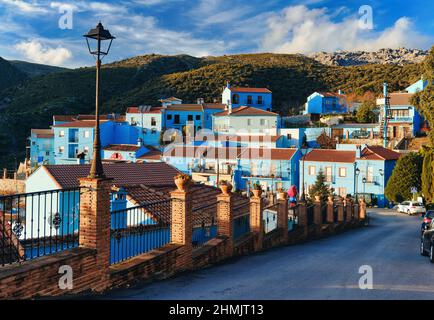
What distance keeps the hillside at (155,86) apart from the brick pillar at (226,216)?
233 feet

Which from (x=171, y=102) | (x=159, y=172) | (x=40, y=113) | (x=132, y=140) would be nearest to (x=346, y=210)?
(x=159, y=172)

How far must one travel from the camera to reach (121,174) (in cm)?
2369

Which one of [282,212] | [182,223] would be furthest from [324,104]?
[182,223]

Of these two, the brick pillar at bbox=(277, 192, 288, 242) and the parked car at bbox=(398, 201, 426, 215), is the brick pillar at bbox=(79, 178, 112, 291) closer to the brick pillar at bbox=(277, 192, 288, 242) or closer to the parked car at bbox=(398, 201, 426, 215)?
the brick pillar at bbox=(277, 192, 288, 242)

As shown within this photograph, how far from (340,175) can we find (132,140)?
32.7m

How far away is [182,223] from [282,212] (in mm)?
7688

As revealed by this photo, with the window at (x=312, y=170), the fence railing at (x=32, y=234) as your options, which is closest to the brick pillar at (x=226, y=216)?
the fence railing at (x=32, y=234)

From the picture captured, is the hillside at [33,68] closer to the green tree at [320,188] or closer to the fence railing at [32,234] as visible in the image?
the green tree at [320,188]

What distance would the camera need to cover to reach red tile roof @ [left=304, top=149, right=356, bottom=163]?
2078 inches

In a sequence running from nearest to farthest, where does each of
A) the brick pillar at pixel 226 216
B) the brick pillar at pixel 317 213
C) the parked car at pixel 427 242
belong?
the brick pillar at pixel 226 216
the parked car at pixel 427 242
the brick pillar at pixel 317 213

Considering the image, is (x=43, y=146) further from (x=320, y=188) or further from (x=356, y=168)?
(x=356, y=168)

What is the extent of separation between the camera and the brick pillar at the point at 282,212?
17.4 meters

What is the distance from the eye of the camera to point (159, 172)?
84.1ft
